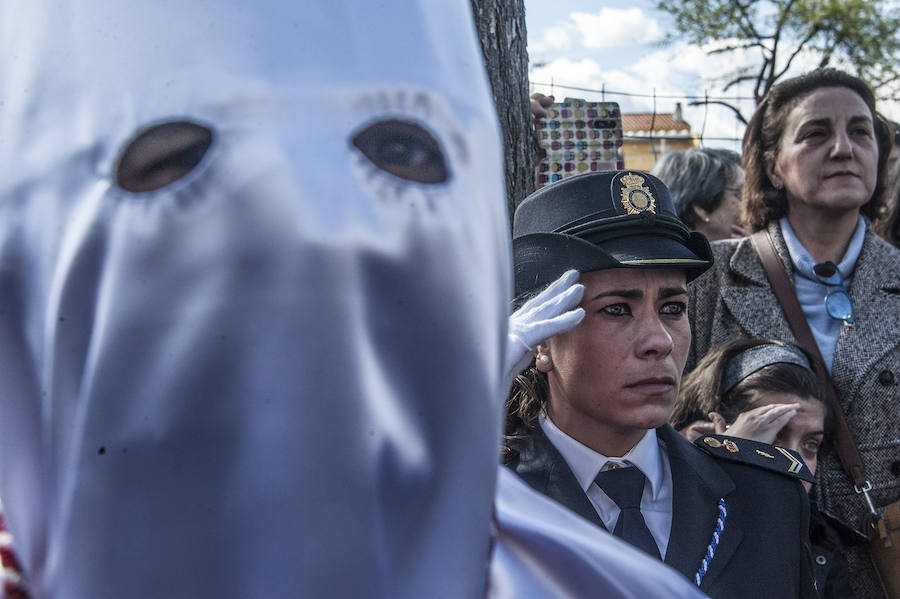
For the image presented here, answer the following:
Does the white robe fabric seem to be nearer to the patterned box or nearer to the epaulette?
the epaulette

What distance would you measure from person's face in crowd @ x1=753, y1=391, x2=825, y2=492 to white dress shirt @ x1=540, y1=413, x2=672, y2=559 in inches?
24.6

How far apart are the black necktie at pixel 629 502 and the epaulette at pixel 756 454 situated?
0.29 meters

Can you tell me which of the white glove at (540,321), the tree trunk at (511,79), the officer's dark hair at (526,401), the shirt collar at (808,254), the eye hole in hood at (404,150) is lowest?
the officer's dark hair at (526,401)

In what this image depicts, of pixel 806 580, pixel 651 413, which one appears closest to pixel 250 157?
pixel 651 413

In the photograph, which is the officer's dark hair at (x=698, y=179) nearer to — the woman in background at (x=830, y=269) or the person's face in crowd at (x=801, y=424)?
the woman in background at (x=830, y=269)

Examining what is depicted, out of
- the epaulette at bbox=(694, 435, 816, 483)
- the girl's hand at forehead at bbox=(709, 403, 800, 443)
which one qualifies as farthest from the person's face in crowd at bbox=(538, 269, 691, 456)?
the girl's hand at forehead at bbox=(709, 403, 800, 443)

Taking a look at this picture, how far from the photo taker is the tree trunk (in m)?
2.56

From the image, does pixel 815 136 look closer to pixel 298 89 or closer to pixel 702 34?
pixel 298 89

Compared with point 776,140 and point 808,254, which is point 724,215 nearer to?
point 776,140

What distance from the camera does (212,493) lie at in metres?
0.83

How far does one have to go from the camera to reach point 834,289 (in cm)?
294

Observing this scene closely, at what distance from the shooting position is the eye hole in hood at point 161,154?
846mm

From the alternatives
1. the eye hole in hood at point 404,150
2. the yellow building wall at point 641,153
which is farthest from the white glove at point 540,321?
the yellow building wall at point 641,153

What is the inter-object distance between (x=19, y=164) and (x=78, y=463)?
291 mm
